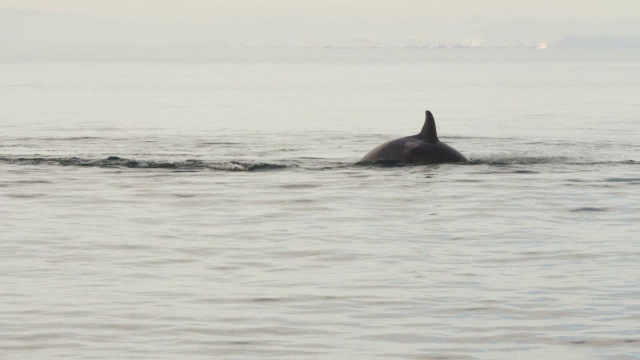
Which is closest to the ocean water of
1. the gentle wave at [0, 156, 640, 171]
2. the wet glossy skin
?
the gentle wave at [0, 156, 640, 171]

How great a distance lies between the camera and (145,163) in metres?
22.9

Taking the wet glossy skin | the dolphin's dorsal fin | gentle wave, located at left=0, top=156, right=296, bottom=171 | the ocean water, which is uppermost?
the dolphin's dorsal fin

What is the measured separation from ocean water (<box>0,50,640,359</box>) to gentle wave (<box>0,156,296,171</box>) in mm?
76

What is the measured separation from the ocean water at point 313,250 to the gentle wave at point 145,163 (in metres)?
0.08

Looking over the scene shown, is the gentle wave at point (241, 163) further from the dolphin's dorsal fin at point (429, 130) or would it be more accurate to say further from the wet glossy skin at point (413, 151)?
the dolphin's dorsal fin at point (429, 130)

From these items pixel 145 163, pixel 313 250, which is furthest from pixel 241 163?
pixel 313 250

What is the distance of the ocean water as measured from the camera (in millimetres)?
9484

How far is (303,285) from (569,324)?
2584mm

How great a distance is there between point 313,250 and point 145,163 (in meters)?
9.65

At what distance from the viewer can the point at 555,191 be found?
19.2 meters

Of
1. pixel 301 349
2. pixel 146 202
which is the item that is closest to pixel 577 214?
pixel 146 202

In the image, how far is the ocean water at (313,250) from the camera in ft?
31.1

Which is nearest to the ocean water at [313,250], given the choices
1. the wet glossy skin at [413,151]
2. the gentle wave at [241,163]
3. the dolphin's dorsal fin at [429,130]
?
the gentle wave at [241,163]

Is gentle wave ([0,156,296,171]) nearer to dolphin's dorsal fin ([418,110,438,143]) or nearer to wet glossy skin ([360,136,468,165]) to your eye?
wet glossy skin ([360,136,468,165])
